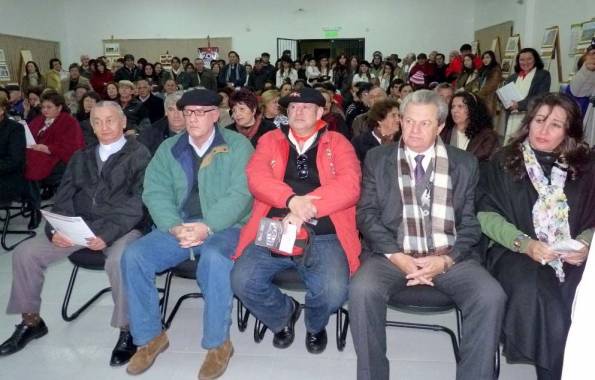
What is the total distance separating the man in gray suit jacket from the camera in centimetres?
199

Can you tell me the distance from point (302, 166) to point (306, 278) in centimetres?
58

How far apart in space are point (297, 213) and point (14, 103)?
5.96m

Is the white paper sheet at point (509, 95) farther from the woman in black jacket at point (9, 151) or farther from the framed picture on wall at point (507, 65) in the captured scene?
the woman in black jacket at point (9, 151)

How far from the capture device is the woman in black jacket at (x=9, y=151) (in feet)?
12.2

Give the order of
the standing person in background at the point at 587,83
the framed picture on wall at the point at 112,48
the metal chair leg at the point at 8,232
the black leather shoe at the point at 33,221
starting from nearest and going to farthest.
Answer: the metal chair leg at the point at 8,232, the black leather shoe at the point at 33,221, the standing person in background at the point at 587,83, the framed picture on wall at the point at 112,48

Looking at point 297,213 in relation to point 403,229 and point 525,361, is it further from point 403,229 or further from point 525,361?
point 525,361

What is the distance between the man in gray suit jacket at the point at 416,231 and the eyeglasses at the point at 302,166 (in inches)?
12.7

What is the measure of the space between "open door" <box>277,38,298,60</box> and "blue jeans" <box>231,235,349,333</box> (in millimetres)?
11593

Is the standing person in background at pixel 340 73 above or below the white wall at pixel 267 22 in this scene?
below

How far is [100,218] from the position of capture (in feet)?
8.71

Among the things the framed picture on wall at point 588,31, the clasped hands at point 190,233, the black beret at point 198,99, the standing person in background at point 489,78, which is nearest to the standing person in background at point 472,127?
the black beret at point 198,99

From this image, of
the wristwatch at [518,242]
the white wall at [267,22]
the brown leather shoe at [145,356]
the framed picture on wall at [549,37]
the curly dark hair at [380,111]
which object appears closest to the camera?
the wristwatch at [518,242]

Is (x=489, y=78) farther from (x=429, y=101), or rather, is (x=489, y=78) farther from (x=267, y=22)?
(x=267, y=22)

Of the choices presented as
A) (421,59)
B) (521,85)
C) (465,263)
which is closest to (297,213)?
(465,263)
